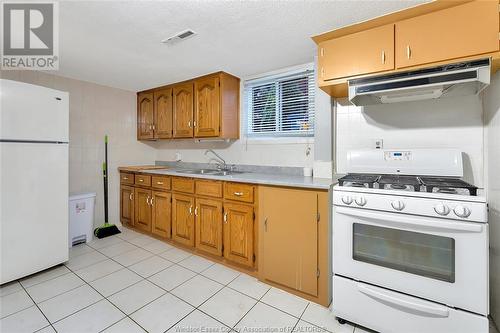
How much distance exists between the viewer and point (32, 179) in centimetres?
205

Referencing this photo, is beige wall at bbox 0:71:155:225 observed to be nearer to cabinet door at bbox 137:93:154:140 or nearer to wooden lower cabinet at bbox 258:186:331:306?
cabinet door at bbox 137:93:154:140

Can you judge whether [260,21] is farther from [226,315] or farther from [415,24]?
[226,315]

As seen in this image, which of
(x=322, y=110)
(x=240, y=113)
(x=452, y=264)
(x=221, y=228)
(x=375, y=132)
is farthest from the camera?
(x=240, y=113)

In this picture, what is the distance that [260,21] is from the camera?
65.4 inches

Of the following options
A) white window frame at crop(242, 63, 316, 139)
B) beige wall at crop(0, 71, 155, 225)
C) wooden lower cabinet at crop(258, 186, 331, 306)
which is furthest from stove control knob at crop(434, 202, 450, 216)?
beige wall at crop(0, 71, 155, 225)

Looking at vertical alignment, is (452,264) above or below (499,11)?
below

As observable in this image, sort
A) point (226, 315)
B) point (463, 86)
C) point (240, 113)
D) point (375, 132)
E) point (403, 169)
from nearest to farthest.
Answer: point (463, 86), point (226, 315), point (403, 169), point (375, 132), point (240, 113)

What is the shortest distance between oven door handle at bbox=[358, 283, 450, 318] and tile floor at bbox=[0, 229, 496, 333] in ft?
1.02

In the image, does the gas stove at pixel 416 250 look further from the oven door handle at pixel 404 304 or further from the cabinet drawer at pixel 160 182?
the cabinet drawer at pixel 160 182

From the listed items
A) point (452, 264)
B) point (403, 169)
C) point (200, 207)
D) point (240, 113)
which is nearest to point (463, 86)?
point (403, 169)

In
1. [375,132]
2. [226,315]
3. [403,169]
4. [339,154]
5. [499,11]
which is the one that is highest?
[499,11]

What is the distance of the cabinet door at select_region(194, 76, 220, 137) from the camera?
8.98ft

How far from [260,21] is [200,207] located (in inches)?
71.7

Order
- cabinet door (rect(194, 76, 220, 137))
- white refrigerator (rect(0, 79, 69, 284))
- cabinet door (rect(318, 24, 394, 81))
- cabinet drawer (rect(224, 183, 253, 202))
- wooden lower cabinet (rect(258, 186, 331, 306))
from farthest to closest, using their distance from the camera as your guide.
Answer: cabinet door (rect(194, 76, 220, 137)) → cabinet drawer (rect(224, 183, 253, 202)) → white refrigerator (rect(0, 79, 69, 284)) → wooden lower cabinet (rect(258, 186, 331, 306)) → cabinet door (rect(318, 24, 394, 81))
